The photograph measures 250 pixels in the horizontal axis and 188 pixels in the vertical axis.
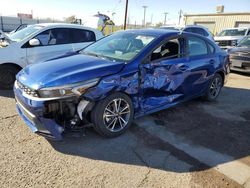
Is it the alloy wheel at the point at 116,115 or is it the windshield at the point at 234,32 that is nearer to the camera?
the alloy wheel at the point at 116,115

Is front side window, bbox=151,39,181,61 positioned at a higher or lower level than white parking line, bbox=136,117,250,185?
higher

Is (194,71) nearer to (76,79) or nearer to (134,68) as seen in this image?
(134,68)

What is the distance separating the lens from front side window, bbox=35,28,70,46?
6.12m

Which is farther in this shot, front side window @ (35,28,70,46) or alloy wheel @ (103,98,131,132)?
front side window @ (35,28,70,46)

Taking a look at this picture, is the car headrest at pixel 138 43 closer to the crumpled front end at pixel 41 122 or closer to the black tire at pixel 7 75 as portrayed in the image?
the crumpled front end at pixel 41 122

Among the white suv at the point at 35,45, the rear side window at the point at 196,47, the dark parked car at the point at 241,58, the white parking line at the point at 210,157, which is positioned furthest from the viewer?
the dark parked car at the point at 241,58

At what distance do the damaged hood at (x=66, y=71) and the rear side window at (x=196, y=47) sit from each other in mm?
1804

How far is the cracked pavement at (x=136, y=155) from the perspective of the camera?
276cm

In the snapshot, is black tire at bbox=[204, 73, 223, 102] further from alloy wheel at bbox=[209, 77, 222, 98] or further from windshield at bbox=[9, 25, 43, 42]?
windshield at bbox=[9, 25, 43, 42]

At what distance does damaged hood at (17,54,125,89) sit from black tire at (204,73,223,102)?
2809mm

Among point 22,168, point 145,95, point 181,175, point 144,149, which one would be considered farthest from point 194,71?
point 22,168

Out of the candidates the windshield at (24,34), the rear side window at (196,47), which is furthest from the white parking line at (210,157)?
the windshield at (24,34)

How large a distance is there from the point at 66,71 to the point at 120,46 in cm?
131

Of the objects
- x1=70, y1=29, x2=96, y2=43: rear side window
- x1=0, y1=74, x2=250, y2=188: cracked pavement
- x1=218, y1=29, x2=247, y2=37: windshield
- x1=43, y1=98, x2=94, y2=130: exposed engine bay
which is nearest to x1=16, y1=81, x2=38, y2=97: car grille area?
x1=43, y1=98, x2=94, y2=130: exposed engine bay
